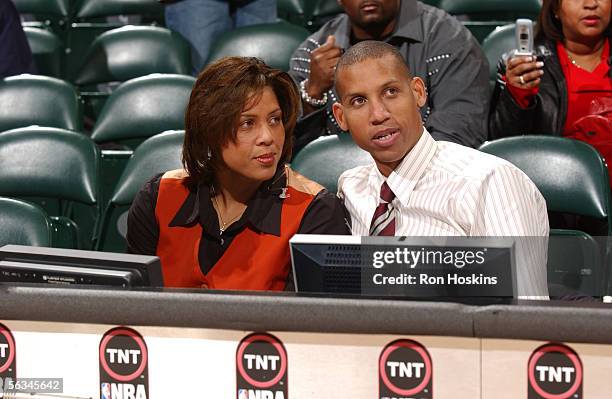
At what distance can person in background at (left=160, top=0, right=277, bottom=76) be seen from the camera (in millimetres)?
4766

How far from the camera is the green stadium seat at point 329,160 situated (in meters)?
3.04

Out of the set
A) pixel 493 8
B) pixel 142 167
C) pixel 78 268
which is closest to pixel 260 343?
pixel 78 268

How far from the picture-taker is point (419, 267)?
4.73ft

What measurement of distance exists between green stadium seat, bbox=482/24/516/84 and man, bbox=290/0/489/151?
75cm

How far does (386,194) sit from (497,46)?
209cm

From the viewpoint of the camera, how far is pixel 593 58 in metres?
3.39

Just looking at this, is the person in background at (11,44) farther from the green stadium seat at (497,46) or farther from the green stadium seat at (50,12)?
the green stadium seat at (497,46)

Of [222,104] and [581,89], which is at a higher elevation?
[581,89]

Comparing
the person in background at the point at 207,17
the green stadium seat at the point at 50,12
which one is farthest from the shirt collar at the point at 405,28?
the green stadium seat at the point at 50,12

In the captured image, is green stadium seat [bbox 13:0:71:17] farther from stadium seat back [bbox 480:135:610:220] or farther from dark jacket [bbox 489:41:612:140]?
stadium seat back [bbox 480:135:610:220]

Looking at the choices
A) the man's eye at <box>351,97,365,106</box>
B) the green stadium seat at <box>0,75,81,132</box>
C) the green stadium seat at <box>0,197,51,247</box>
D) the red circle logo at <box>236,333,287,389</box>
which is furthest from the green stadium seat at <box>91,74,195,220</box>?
the red circle logo at <box>236,333,287,389</box>

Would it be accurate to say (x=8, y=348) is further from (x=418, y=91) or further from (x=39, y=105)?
(x=39, y=105)

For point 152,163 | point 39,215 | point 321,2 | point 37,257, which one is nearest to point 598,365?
point 37,257

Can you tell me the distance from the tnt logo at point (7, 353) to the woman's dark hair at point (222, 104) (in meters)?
0.97
